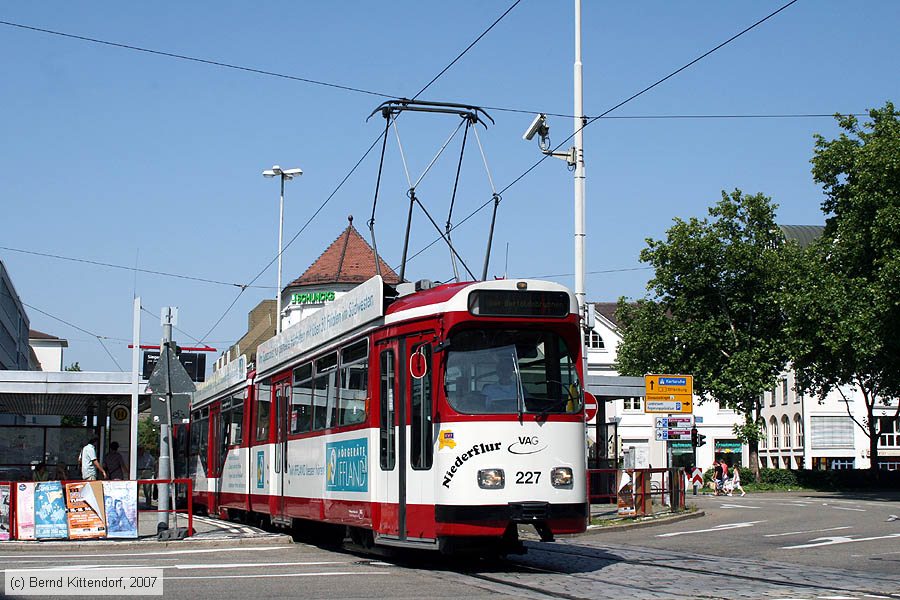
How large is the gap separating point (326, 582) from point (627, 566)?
4066 millimetres

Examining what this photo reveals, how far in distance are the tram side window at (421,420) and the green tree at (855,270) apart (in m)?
31.6

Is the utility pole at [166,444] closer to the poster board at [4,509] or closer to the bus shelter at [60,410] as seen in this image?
the poster board at [4,509]

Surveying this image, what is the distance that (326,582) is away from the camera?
11.7 meters

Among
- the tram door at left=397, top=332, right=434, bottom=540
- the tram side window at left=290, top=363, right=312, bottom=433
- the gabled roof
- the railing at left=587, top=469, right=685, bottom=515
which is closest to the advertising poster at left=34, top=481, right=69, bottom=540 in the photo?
the tram side window at left=290, top=363, right=312, bottom=433

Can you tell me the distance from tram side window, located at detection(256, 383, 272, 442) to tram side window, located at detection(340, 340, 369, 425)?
4572 mm

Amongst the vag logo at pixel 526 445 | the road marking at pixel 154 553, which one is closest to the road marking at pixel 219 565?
the road marking at pixel 154 553

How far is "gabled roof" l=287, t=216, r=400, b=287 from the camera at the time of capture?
84500 mm

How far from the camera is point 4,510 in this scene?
19.1 metres

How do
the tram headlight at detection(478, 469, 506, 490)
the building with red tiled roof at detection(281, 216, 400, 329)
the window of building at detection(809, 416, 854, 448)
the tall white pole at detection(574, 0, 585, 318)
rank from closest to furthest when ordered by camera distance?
the tram headlight at detection(478, 469, 506, 490), the tall white pole at detection(574, 0, 585, 318), the window of building at detection(809, 416, 854, 448), the building with red tiled roof at detection(281, 216, 400, 329)

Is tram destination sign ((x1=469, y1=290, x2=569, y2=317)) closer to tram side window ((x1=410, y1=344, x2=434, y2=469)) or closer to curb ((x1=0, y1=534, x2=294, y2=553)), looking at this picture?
tram side window ((x1=410, y1=344, x2=434, y2=469))

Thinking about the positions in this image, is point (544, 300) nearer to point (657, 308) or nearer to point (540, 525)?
point (540, 525)

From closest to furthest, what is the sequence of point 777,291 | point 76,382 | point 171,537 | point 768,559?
point 768,559 < point 171,537 < point 76,382 < point 777,291

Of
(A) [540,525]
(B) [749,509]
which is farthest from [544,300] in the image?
(B) [749,509]

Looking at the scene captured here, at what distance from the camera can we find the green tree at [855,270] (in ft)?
139
